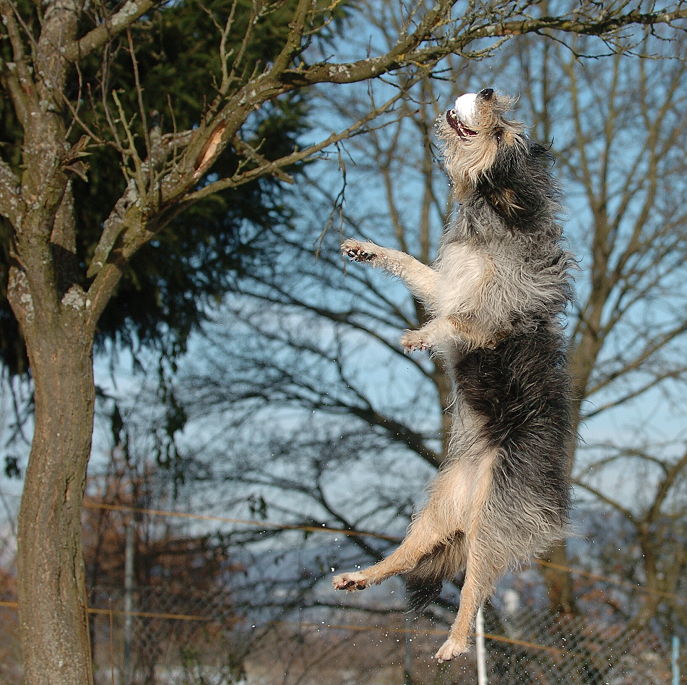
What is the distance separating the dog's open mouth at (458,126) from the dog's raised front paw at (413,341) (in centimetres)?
85

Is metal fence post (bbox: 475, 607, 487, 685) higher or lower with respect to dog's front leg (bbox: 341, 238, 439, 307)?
lower

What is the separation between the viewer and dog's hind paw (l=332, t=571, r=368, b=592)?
12.5 feet

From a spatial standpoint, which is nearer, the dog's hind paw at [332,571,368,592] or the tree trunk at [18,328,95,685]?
the dog's hind paw at [332,571,368,592]

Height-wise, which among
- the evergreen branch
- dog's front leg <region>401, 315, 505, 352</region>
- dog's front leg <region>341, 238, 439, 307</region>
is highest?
the evergreen branch

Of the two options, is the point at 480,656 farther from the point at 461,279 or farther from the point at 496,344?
the point at 461,279

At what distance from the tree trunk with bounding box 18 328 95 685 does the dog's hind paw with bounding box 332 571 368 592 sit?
1.34m

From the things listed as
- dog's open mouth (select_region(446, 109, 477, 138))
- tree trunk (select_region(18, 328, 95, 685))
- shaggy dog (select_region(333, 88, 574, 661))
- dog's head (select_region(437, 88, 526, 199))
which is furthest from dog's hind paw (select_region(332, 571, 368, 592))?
dog's open mouth (select_region(446, 109, 477, 138))

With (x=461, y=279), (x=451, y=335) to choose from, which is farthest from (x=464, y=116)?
(x=451, y=335)

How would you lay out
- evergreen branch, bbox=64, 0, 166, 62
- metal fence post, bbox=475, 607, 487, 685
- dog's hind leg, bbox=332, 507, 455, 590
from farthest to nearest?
metal fence post, bbox=475, 607, 487, 685
evergreen branch, bbox=64, 0, 166, 62
dog's hind leg, bbox=332, 507, 455, 590

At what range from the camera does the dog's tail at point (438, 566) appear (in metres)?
4.05

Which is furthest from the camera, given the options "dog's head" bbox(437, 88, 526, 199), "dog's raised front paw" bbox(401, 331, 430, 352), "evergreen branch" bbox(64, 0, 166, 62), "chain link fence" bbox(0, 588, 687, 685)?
"chain link fence" bbox(0, 588, 687, 685)

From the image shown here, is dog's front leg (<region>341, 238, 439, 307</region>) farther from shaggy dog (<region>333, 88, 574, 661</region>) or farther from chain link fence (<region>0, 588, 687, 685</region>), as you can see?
chain link fence (<region>0, 588, 687, 685</region>)

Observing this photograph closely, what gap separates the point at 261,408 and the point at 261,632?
13.4 ft

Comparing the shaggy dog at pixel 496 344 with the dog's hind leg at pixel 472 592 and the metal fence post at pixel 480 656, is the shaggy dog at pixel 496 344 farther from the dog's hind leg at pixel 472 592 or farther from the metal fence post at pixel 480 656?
the metal fence post at pixel 480 656
